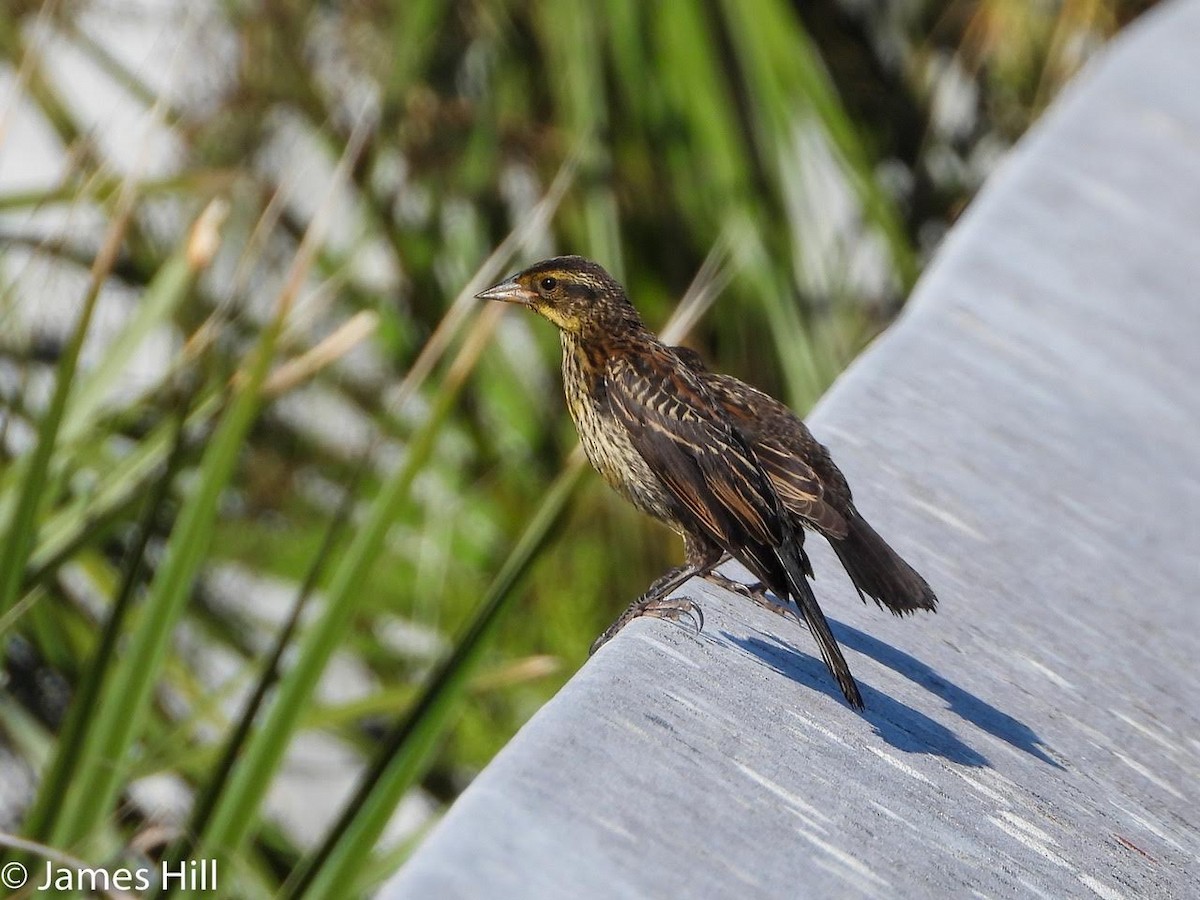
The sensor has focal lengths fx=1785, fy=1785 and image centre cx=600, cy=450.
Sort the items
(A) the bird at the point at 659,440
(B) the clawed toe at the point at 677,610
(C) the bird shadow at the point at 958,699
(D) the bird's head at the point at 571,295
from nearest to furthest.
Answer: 1. (C) the bird shadow at the point at 958,699
2. (B) the clawed toe at the point at 677,610
3. (A) the bird at the point at 659,440
4. (D) the bird's head at the point at 571,295

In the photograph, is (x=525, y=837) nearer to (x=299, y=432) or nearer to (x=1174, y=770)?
(x=1174, y=770)

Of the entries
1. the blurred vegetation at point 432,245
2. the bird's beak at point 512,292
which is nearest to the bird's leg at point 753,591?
the bird's beak at point 512,292

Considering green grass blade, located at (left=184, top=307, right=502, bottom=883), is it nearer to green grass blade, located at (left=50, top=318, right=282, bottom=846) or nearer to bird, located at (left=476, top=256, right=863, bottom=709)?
green grass blade, located at (left=50, top=318, right=282, bottom=846)

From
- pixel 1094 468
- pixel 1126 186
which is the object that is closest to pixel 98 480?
pixel 1094 468

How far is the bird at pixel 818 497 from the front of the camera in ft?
6.84

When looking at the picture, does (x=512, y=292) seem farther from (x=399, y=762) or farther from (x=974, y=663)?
(x=974, y=663)

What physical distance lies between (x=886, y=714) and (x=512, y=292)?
114 centimetres

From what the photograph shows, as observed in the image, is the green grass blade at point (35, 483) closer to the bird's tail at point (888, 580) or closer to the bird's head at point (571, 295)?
the bird's head at point (571, 295)

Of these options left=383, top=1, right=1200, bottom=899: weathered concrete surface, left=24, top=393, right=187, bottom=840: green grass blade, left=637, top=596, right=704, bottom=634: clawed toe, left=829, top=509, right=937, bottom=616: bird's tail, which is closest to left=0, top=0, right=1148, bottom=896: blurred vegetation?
left=383, top=1, right=1200, bottom=899: weathered concrete surface

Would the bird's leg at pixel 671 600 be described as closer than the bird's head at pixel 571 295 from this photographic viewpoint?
Yes

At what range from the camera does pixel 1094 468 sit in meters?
2.75

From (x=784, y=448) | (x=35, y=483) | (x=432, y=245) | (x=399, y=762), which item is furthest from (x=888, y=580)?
(x=432, y=245)

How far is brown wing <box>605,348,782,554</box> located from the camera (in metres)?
2.37

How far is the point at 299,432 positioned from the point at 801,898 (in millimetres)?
4239
